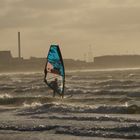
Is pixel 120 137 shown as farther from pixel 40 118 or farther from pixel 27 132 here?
pixel 40 118

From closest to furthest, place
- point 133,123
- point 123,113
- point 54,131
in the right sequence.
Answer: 1. point 54,131
2. point 133,123
3. point 123,113

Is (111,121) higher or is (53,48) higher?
(53,48)

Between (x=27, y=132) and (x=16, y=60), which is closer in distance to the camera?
(x=27, y=132)

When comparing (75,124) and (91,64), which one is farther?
(91,64)

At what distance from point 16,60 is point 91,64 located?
97.6 ft

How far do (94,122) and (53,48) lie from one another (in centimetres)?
918

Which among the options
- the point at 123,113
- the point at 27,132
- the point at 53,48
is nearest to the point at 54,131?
the point at 27,132

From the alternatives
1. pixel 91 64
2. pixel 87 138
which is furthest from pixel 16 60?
pixel 87 138

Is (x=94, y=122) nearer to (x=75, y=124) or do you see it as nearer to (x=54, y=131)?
(x=75, y=124)

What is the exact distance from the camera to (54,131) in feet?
45.4

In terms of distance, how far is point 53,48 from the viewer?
24.2 m

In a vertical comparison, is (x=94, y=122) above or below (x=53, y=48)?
below

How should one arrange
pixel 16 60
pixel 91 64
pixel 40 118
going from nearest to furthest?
pixel 40 118, pixel 16 60, pixel 91 64

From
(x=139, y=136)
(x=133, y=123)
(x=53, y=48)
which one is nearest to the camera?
(x=139, y=136)
